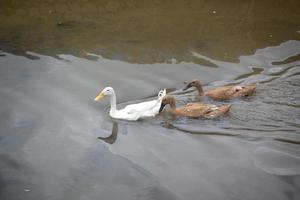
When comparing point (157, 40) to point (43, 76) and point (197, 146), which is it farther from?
point (197, 146)

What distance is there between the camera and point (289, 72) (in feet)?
33.2

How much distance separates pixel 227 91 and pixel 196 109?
0.95m

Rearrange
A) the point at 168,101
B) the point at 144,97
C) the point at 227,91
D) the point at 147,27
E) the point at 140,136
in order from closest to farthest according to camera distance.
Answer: the point at 140,136 → the point at 168,101 → the point at 227,91 → the point at 144,97 → the point at 147,27

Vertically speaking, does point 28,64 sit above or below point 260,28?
below

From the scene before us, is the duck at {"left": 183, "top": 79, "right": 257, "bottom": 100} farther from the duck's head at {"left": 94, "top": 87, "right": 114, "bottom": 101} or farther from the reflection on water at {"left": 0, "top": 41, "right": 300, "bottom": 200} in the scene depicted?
the duck's head at {"left": 94, "top": 87, "right": 114, "bottom": 101}

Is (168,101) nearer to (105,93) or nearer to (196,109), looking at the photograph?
(196,109)

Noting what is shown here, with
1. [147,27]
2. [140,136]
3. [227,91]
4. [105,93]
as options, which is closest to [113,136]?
[140,136]

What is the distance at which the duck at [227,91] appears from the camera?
29.7 feet

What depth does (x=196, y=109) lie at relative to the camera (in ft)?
28.0

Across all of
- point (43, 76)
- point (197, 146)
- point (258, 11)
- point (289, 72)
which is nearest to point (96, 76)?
point (43, 76)

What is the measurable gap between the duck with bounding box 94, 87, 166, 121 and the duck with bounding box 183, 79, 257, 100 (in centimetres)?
84

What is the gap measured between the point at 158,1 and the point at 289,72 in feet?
18.8

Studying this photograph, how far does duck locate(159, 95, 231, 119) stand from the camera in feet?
27.9

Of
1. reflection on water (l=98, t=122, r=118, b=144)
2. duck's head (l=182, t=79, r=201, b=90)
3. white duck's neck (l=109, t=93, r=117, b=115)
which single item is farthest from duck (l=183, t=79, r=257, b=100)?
reflection on water (l=98, t=122, r=118, b=144)
